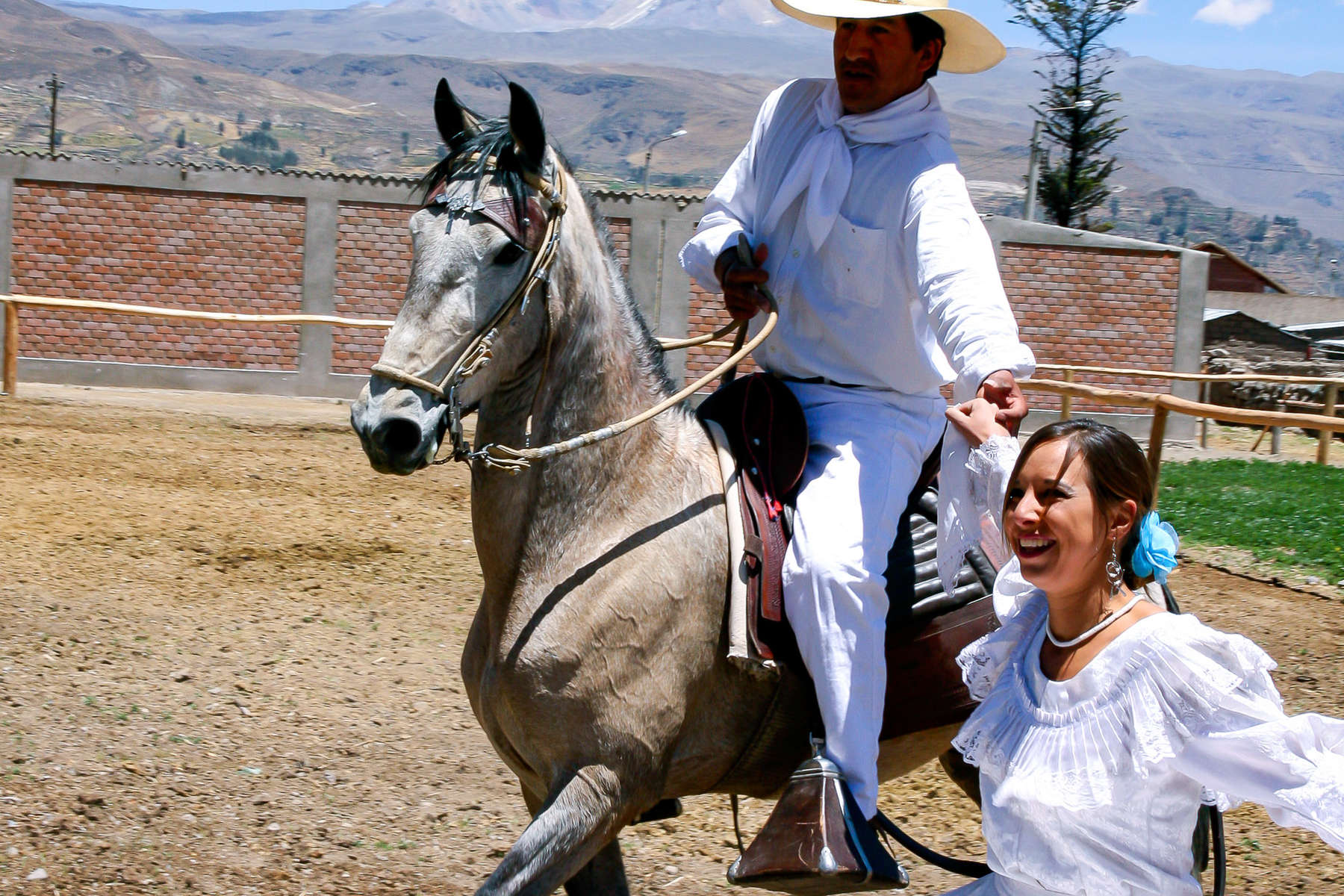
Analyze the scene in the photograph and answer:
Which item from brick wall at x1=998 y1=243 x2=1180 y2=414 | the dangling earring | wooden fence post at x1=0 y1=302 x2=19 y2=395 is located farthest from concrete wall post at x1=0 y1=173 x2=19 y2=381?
the dangling earring

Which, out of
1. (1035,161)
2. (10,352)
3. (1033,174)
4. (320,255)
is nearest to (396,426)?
(10,352)

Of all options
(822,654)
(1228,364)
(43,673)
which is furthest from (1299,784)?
(1228,364)

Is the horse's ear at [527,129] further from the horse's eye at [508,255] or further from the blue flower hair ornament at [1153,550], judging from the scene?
the blue flower hair ornament at [1153,550]

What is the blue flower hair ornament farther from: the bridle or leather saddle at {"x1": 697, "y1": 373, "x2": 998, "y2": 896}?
the bridle

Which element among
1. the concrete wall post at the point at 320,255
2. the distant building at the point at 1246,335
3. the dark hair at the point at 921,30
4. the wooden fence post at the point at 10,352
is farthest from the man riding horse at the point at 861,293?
the distant building at the point at 1246,335

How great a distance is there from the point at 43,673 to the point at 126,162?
53.5ft

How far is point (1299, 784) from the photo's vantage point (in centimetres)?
203

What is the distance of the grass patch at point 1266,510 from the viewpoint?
9.09 meters

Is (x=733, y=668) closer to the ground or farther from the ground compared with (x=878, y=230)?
closer to the ground

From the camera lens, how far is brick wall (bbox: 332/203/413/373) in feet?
63.5

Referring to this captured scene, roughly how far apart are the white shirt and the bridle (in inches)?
22.9

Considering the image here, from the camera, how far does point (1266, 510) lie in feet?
34.5

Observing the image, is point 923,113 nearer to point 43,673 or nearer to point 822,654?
point 822,654

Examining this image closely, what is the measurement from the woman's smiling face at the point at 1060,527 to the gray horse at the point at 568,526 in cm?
84
